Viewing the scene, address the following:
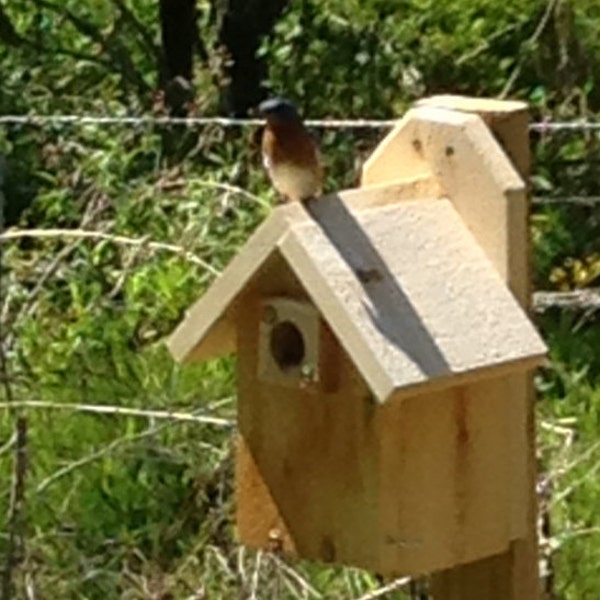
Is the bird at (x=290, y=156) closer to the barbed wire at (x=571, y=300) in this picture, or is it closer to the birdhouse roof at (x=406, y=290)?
the birdhouse roof at (x=406, y=290)

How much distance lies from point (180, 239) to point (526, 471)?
92.3 inches

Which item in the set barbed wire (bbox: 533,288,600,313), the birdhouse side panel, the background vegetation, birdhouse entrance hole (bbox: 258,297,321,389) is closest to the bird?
birdhouse entrance hole (bbox: 258,297,321,389)

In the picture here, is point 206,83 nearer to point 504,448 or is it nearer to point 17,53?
point 17,53

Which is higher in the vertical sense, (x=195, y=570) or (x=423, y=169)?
(x=423, y=169)

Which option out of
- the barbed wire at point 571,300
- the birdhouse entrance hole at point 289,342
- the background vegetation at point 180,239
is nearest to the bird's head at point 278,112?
the birdhouse entrance hole at point 289,342

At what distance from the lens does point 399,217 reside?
2221 mm

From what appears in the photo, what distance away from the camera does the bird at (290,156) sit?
2.38 m

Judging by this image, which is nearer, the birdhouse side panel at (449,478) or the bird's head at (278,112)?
the birdhouse side panel at (449,478)

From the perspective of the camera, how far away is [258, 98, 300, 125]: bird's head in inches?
99.2

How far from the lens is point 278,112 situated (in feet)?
8.38

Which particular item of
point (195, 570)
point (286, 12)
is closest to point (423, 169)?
point (195, 570)

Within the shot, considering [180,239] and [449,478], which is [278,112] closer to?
[449,478]

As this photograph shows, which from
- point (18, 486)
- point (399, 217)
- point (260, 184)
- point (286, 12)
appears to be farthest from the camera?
point (286, 12)

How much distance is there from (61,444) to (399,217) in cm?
208
